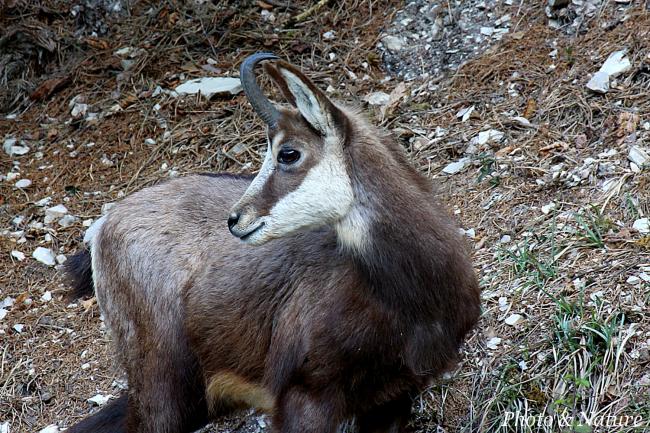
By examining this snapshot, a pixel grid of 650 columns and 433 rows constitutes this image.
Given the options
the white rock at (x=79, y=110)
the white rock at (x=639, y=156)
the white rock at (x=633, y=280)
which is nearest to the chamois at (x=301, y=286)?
the white rock at (x=633, y=280)

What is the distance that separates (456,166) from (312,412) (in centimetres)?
259

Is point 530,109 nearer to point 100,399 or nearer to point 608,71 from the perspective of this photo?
point 608,71

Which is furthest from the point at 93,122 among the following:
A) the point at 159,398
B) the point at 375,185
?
the point at 375,185

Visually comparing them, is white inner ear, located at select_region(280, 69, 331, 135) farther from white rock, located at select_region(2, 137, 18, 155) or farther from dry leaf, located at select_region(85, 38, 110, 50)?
dry leaf, located at select_region(85, 38, 110, 50)

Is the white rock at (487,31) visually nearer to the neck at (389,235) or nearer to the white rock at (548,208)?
the white rock at (548,208)

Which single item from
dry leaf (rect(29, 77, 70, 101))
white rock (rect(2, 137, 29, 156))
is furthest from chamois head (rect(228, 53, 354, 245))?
dry leaf (rect(29, 77, 70, 101))

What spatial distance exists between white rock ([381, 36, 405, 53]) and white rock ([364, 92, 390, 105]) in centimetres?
45

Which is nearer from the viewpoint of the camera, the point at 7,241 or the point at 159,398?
the point at 159,398

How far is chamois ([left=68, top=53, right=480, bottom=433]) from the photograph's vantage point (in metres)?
3.98

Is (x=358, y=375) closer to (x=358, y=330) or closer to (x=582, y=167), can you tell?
(x=358, y=330)

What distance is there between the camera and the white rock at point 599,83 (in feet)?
19.7

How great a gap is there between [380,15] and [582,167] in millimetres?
2670

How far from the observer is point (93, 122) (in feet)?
25.4

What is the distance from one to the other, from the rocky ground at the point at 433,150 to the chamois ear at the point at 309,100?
4.78 ft
